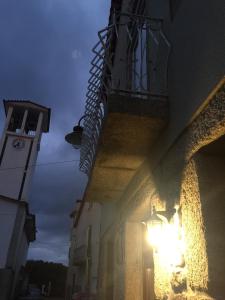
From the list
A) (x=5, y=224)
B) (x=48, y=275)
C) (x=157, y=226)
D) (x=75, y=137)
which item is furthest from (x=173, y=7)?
(x=48, y=275)

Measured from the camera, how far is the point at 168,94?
10.1ft

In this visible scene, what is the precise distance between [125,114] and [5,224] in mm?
20647

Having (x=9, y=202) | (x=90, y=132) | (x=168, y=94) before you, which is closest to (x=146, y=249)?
(x=90, y=132)

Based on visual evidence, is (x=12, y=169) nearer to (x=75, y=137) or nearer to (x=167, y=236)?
(x=75, y=137)

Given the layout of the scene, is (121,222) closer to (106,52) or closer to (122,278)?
(122,278)

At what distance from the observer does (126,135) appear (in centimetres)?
317

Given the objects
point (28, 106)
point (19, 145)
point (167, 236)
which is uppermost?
point (28, 106)

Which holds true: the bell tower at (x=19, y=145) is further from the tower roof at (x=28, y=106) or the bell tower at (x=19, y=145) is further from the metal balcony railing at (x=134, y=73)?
the metal balcony railing at (x=134, y=73)

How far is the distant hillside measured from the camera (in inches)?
1684

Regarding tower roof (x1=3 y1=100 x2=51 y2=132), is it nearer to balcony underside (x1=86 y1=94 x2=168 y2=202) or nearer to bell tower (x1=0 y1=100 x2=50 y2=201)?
bell tower (x1=0 y1=100 x2=50 y2=201)

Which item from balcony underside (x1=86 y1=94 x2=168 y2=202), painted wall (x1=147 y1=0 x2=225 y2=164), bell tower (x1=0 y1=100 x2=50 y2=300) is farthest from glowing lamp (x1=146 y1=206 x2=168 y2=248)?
bell tower (x1=0 y1=100 x2=50 y2=300)

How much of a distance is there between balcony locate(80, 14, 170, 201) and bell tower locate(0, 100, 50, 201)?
65.3 ft

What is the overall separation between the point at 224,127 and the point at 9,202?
21.9 metres

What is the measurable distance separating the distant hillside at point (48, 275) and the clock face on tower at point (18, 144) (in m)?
25.1
